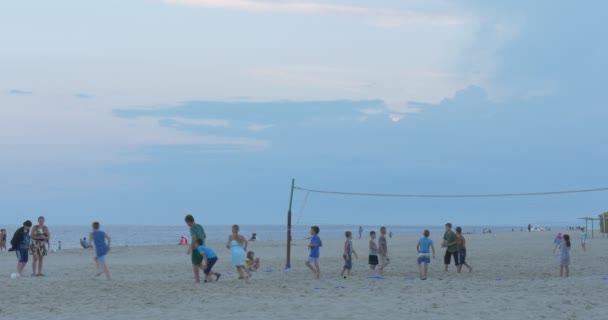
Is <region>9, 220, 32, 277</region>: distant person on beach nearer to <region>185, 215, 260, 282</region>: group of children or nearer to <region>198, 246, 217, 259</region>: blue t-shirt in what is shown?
<region>185, 215, 260, 282</region>: group of children

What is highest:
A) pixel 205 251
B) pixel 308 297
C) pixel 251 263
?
pixel 205 251

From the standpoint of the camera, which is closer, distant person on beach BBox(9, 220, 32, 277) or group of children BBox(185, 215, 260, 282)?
group of children BBox(185, 215, 260, 282)

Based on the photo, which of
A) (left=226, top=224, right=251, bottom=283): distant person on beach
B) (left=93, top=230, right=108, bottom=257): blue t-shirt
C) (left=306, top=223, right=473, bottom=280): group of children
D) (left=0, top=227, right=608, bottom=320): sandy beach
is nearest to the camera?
(left=0, top=227, right=608, bottom=320): sandy beach

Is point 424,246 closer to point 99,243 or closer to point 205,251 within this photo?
point 205,251

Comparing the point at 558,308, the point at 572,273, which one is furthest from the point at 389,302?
the point at 572,273

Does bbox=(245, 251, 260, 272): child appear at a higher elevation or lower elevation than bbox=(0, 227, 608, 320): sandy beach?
higher

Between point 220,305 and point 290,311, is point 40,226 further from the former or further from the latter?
point 290,311

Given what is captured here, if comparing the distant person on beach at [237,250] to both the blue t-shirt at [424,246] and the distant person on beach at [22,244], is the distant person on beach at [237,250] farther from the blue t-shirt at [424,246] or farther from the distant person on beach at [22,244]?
the distant person on beach at [22,244]

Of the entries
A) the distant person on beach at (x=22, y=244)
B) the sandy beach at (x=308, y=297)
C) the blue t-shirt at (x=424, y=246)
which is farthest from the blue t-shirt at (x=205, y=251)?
the blue t-shirt at (x=424, y=246)

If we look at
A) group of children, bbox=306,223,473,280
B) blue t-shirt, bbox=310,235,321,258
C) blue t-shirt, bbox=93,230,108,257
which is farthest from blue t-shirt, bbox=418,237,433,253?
blue t-shirt, bbox=93,230,108,257

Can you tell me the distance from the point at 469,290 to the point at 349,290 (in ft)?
6.34

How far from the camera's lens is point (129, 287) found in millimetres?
13023

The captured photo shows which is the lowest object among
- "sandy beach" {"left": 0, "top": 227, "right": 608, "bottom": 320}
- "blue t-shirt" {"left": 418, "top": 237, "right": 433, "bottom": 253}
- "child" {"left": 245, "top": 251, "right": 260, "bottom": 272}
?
"sandy beach" {"left": 0, "top": 227, "right": 608, "bottom": 320}

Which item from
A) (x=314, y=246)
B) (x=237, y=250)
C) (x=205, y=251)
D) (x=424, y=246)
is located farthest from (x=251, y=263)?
(x=424, y=246)
